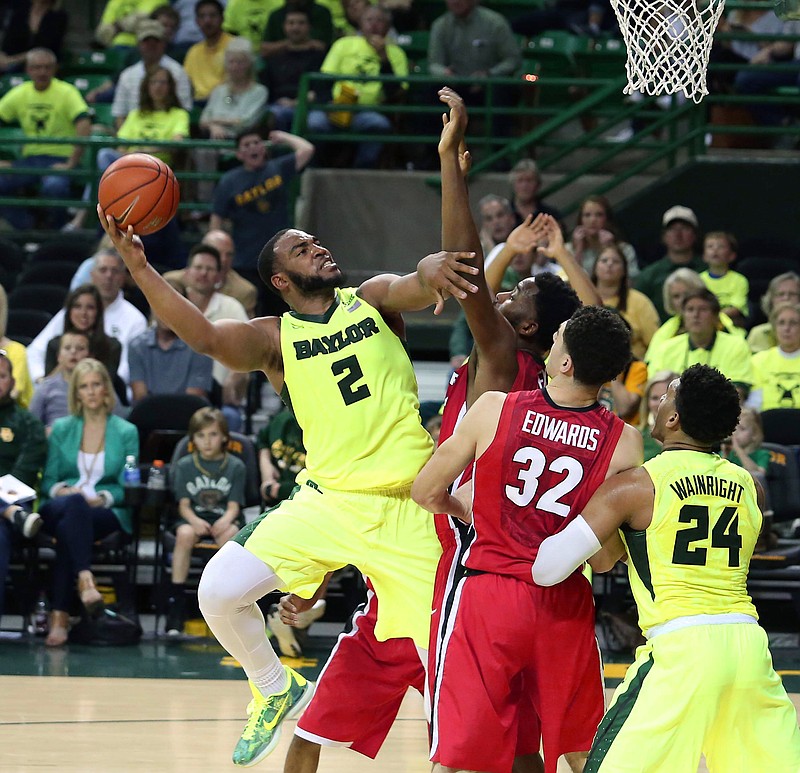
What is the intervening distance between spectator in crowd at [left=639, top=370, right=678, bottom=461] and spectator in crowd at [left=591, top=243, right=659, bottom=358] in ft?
2.67

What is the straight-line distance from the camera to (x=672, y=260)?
10.7 meters

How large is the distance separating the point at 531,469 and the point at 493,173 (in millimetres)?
8026

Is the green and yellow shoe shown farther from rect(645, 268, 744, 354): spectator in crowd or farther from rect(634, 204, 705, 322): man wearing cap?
rect(634, 204, 705, 322): man wearing cap

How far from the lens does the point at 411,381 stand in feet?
17.5

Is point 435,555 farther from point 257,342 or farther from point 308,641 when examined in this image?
point 308,641

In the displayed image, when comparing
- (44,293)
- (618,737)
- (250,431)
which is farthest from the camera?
(44,293)

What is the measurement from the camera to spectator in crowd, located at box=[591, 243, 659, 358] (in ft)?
31.2

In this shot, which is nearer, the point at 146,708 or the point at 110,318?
the point at 146,708

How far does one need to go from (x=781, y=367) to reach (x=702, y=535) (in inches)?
213

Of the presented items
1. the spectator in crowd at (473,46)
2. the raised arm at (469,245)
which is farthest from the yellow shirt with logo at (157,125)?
the raised arm at (469,245)

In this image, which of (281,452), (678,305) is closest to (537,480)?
(281,452)

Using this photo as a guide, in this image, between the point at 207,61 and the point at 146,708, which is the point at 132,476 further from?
the point at 207,61

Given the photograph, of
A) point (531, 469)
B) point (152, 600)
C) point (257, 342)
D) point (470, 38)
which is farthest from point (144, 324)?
point (531, 469)

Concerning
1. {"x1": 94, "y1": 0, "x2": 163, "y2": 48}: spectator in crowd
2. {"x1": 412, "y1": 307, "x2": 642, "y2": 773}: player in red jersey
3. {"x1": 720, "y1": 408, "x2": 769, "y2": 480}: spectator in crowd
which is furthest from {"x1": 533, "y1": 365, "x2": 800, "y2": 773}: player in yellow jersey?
{"x1": 94, "y1": 0, "x2": 163, "y2": 48}: spectator in crowd
